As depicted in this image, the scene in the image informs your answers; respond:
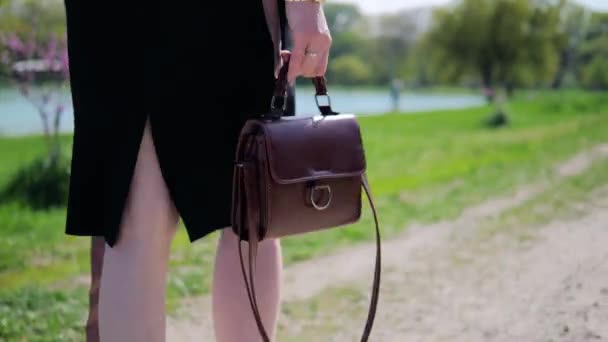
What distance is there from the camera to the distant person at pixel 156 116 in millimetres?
1489

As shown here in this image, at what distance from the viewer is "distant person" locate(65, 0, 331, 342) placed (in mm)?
1489

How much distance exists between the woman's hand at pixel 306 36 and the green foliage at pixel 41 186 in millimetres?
4782

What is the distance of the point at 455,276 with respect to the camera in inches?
132

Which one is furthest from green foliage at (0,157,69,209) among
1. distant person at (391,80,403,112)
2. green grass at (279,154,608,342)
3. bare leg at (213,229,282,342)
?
distant person at (391,80,403,112)

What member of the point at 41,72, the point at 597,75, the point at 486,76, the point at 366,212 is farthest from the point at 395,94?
the point at 366,212

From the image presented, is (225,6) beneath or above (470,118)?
above

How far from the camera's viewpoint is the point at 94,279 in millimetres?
2023

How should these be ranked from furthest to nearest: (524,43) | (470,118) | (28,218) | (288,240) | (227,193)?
(524,43) → (470,118) → (28,218) → (288,240) → (227,193)

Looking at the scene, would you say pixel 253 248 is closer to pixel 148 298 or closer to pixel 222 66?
pixel 148 298

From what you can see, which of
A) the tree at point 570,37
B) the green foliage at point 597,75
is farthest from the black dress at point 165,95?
the tree at point 570,37

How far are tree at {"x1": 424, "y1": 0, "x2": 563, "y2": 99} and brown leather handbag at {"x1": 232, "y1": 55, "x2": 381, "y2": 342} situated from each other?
22002 mm

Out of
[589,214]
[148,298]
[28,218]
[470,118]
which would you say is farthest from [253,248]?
[470,118]

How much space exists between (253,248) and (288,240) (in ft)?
9.27

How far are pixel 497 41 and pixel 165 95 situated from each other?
24.6m
